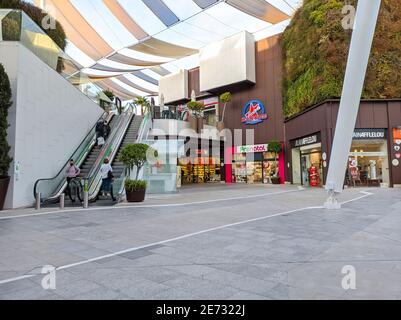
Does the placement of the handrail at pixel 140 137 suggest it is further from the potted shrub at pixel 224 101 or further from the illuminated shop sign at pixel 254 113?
the illuminated shop sign at pixel 254 113

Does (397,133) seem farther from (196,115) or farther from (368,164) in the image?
(196,115)

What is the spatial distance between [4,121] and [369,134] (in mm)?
16615

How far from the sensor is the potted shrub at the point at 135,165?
10836 millimetres

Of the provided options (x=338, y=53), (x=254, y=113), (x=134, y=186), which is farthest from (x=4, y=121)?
(x=254, y=113)

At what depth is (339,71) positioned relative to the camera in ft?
55.8

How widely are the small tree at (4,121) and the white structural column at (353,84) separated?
30.1 feet

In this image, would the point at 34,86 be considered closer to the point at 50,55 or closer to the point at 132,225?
the point at 50,55

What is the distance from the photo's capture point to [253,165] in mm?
26266

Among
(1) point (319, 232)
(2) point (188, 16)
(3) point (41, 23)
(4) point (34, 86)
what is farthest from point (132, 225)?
(2) point (188, 16)

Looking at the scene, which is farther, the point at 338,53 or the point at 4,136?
the point at 338,53

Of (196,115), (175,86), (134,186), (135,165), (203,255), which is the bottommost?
(203,255)

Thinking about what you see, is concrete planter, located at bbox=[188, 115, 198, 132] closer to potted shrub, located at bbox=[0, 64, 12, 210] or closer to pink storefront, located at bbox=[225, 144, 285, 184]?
pink storefront, located at bbox=[225, 144, 285, 184]

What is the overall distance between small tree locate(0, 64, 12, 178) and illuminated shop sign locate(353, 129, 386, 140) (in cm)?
1589

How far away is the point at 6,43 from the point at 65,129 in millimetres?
4062
